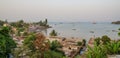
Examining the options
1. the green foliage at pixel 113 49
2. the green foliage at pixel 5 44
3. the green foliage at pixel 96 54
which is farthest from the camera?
the green foliage at pixel 5 44

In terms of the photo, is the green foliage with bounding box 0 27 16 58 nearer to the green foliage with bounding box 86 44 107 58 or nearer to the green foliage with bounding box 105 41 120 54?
the green foliage with bounding box 86 44 107 58

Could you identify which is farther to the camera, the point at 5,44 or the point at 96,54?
the point at 5,44

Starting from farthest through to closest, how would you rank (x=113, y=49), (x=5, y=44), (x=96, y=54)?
1. (x=5, y=44)
2. (x=113, y=49)
3. (x=96, y=54)

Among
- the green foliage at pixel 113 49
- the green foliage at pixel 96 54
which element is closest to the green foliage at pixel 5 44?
the green foliage at pixel 96 54

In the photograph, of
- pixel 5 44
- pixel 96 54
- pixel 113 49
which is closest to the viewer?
pixel 96 54

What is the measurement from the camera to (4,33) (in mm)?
24188

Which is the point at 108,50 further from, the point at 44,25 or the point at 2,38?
the point at 44,25

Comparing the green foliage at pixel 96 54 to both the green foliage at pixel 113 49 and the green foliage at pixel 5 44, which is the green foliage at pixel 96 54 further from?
the green foliage at pixel 5 44

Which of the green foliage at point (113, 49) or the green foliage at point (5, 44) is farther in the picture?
the green foliage at point (5, 44)

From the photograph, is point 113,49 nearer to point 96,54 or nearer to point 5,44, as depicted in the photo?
point 96,54

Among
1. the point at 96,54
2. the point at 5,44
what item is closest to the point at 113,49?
the point at 96,54

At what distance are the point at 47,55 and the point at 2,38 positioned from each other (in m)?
6.16

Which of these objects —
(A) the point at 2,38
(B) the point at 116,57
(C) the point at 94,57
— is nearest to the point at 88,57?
(C) the point at 94,57

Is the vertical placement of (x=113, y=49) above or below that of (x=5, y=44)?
above
